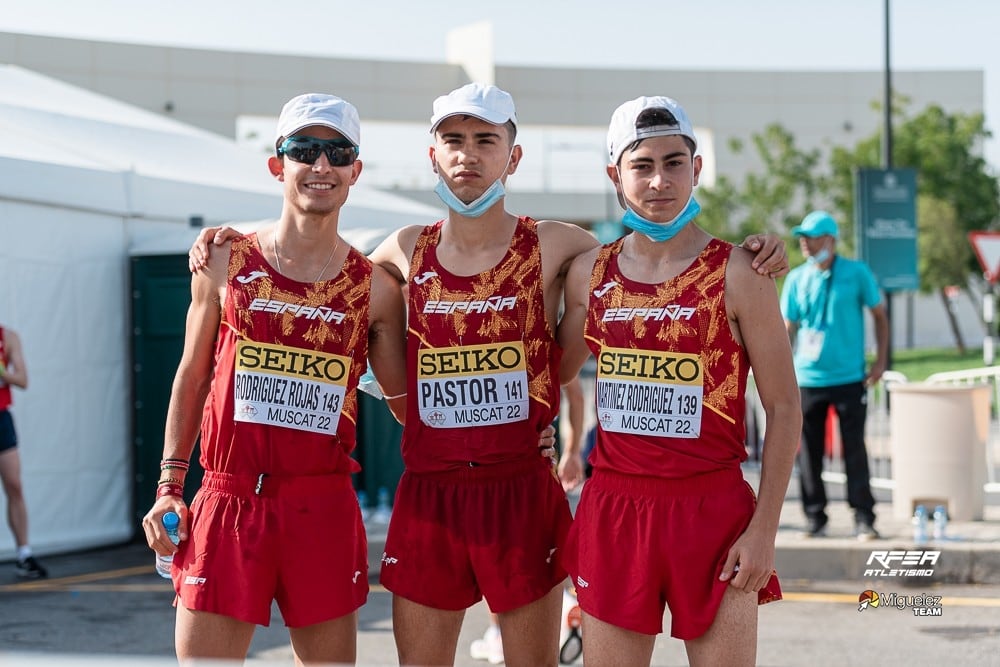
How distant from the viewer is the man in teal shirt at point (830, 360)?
892 centimetres

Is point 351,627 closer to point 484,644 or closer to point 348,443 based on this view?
point 348,443

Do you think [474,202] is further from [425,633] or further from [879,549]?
[879,549]

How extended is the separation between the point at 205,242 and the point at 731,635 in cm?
203

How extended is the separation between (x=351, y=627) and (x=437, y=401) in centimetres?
74

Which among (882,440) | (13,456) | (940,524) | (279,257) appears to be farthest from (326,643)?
(882,440)

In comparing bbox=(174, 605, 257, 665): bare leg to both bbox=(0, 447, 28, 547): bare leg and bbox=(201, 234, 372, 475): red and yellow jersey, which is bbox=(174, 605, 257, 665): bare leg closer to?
bbox=(201, 234, 372, 475): red and yellow jersey

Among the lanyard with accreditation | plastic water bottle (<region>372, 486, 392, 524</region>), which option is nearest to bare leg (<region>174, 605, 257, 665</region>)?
the lanyard with accreditation

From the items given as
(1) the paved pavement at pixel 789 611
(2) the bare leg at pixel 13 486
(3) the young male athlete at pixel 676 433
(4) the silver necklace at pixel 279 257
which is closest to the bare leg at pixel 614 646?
(3) the young male athlete at pixel 676 433

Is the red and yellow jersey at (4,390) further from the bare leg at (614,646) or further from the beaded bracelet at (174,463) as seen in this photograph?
the bare leg at (614,646)

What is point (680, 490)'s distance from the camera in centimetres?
381

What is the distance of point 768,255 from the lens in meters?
3.84

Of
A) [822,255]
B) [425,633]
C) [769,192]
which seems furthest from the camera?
[769,192]

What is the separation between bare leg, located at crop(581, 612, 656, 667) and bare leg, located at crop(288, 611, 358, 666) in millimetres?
722

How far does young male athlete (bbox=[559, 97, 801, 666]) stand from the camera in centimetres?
375
